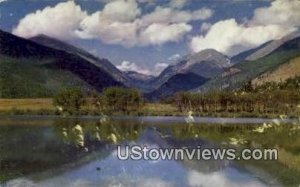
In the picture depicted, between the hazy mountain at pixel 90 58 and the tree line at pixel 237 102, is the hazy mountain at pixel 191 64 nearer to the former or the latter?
the tree line at pixel 237 102

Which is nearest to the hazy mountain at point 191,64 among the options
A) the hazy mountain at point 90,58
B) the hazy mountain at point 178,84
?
the hazy mountain at point 178,84

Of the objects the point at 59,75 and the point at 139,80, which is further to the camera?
the point at 59,75

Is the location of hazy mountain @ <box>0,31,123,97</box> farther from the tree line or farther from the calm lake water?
the tree line

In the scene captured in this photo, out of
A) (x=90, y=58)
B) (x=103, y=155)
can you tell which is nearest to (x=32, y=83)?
(x=90, y=58)

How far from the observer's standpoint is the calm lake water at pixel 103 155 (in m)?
15.1

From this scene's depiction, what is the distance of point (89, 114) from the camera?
695 inches

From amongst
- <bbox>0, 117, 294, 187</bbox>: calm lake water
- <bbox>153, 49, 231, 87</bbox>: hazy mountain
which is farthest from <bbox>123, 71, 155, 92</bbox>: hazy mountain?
<bbox>0, 117, 294, 187</bbox>: calm lake water

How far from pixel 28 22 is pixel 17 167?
3768mm

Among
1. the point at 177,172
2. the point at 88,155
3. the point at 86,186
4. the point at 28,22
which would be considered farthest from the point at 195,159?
the point at 28,22

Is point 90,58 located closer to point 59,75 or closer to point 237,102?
point 59,75

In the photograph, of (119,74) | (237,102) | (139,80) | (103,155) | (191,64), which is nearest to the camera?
(119,74)

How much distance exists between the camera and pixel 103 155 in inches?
684

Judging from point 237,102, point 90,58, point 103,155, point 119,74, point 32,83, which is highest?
point 90,58

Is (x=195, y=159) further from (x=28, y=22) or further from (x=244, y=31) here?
(x=28, y=22)
